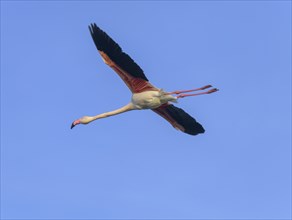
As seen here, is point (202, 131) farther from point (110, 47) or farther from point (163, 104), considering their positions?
point (110, 47)

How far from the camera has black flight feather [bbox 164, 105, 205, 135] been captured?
44.8m

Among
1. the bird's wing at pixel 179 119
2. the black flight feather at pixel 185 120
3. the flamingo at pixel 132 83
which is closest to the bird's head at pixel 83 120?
the flamingo at pixel 132 83

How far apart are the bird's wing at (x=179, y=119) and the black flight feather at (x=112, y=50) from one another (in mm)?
3341

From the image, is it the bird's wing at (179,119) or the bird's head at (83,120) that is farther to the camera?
the bird's wing at (179,119)

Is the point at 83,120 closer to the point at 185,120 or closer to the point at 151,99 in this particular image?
the point at 151,99

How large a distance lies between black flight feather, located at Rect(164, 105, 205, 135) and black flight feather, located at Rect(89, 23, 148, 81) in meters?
3.37

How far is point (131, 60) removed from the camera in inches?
1639

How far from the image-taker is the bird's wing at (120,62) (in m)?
41.4

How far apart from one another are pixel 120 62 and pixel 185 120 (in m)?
4.95

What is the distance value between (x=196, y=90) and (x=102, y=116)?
15.8 feet

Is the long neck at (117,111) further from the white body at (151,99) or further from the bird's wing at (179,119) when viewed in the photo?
the bird's wing at (179,119)

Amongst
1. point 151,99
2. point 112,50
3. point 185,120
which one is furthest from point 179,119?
point 112,50

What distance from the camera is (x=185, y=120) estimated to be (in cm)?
4503

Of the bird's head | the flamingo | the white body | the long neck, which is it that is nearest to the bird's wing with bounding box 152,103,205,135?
the flamingo
